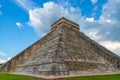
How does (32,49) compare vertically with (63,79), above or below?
above

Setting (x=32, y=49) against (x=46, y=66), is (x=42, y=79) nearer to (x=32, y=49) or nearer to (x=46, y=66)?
(x=46, y=66)

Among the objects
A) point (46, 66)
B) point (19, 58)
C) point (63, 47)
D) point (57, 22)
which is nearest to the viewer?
point (46, 66)

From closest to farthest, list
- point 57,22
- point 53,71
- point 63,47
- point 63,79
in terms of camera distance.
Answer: point 63,79
point 53,71
point 63,47
point 57,22

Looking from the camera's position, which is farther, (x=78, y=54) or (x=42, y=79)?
(x=78, y=54)

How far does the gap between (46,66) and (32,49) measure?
397 inches

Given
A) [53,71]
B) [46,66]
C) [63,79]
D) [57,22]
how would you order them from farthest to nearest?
[57,22], [46,66], [53,71], [63,79]

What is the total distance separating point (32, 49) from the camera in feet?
64.3

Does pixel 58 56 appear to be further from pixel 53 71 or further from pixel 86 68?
pixel 86 68

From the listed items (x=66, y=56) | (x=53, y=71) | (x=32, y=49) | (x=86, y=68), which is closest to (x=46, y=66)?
(x=53, y=71)

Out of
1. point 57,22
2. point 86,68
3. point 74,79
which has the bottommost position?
point 74,79

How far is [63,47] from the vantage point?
39.6 feet

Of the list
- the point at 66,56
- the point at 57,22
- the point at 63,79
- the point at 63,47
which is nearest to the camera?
the point at 63,79

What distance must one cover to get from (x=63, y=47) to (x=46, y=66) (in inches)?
110

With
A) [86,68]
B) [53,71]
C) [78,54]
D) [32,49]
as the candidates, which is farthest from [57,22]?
[53,71]
